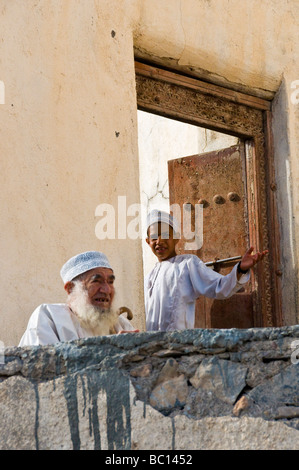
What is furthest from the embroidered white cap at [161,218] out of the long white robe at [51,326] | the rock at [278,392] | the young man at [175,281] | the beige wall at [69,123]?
the rock at [278,392]

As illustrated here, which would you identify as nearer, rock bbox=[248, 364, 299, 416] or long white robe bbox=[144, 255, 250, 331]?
rock bbox=[248, 364, 299, 416]

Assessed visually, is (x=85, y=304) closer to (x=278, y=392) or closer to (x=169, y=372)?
(x=169, y=372)

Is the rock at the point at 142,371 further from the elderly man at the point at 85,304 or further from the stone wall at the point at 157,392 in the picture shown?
the elderly man at the point at 85,304

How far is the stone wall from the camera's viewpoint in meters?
3.26

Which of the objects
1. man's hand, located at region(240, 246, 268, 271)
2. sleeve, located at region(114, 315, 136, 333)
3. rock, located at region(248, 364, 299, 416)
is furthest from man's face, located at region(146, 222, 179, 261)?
rock, located at region(248, 364, 299, 416)

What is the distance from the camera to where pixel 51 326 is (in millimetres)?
4887

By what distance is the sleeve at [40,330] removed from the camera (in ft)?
15.6

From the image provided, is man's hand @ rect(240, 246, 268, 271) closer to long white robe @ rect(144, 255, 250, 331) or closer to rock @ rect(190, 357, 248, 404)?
long white robe @ rect(144, 255, 250, 331)

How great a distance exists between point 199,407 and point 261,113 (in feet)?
13.1

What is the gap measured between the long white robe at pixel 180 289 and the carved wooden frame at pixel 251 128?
0.51 meters

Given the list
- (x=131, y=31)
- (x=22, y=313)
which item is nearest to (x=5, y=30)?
(x=131, y=31)

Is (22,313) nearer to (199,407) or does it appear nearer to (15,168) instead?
(15,168)

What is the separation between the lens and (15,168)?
532cm
